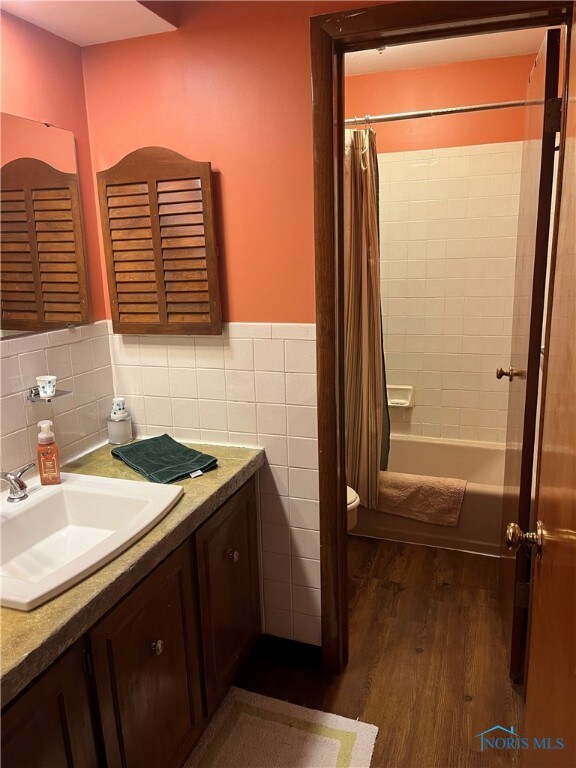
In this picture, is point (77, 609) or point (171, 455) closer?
point (77, 609)

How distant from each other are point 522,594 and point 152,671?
1.24 meters

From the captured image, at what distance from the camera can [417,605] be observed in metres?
2.40

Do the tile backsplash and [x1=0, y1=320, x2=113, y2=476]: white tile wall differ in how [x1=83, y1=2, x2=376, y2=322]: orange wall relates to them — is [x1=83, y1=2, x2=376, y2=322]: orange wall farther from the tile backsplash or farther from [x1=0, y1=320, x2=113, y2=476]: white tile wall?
[x1=0, y1=320, x2=113, y2=476]: white tile wall

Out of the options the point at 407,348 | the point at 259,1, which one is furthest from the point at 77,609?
the point at 407,348

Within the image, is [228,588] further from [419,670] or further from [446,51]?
[446,51]

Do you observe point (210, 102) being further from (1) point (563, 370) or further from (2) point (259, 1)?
(1) point (563, 370)

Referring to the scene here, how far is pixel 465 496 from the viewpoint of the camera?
275 centimetres

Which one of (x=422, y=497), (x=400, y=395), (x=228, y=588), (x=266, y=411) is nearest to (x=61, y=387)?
(x=266, y=411)

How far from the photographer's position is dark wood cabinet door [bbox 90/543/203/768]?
1.24 meters

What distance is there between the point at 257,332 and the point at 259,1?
0.99m

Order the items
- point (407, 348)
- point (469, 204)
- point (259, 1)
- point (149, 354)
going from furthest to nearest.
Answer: point (407, 348) → point (469, 204) → point (149, 354) → point (259, 1)

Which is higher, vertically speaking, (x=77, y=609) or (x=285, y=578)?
(x=77, y=609)

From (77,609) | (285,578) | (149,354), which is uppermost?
(149,354)

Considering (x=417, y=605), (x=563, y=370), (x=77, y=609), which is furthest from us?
(x=417, y=605)
